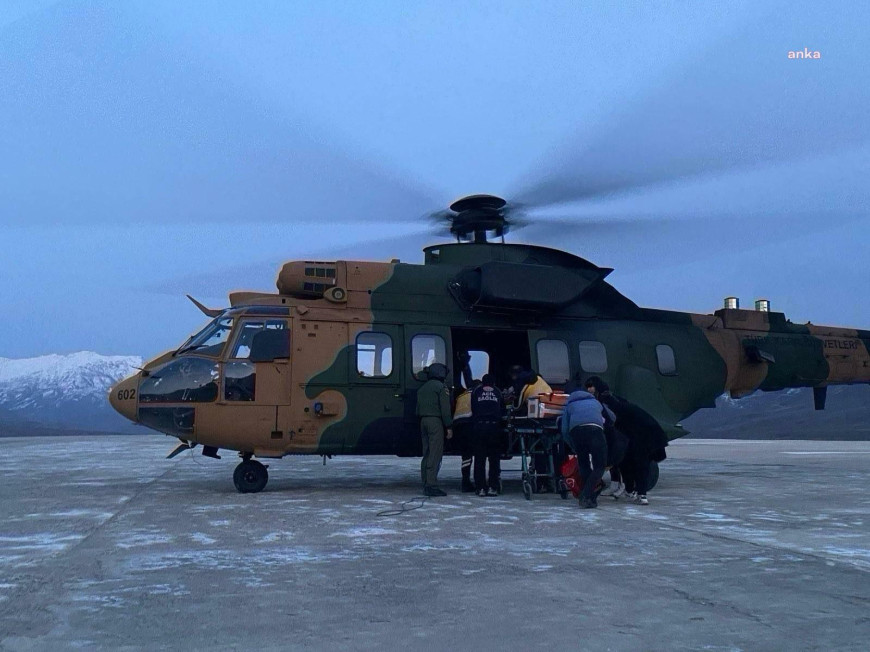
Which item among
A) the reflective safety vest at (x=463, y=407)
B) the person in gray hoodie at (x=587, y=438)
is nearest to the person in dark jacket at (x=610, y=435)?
A: the person in gray hoodie at (x=587, y=438)

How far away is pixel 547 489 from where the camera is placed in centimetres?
1033

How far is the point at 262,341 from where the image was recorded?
33.0 feet

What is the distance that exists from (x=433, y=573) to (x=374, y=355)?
226 inches

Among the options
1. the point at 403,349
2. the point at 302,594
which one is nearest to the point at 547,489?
the point at 403,349

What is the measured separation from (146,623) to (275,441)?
618 centimetres

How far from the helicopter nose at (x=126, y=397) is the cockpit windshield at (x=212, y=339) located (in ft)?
2.30

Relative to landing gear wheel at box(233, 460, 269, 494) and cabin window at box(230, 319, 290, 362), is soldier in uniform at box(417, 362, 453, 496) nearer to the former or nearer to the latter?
cabin window at box(230, 319, 290, 362)

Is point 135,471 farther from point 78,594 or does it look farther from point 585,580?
point 585,580

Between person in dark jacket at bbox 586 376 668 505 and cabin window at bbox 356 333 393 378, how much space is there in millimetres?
2842

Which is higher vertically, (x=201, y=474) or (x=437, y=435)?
(x=437, y=435)

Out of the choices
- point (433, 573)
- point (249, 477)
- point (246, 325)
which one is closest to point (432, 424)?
point (249, 477)

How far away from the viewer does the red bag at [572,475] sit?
899cm

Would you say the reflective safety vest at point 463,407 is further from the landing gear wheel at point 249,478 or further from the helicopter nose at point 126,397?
the helicopter nose at point 126,397

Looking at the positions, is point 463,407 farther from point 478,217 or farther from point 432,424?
point 478,217
